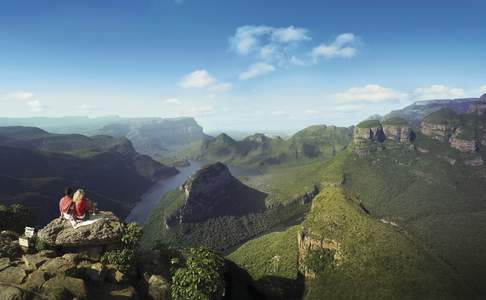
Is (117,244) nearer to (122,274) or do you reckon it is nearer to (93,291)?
(122,274)

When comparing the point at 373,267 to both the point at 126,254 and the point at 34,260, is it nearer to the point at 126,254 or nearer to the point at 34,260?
the point at 126,254

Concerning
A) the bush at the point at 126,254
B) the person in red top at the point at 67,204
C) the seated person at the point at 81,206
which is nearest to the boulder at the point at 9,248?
the person in red top at the point at 67,204

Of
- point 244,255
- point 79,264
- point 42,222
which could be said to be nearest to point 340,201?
point 244,255

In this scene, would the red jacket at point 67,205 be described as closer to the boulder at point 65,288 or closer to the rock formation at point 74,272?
the rock formation at point 74,272

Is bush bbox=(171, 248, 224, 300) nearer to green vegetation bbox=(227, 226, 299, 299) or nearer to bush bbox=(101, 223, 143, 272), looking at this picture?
bush bbox=(101, 223, 143, 272)

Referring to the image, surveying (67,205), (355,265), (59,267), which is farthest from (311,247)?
(59,267)

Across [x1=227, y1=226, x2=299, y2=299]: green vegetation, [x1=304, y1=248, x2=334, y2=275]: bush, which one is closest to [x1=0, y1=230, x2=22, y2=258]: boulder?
[x1=227, y1=226, x2=299, y2=299]: green vegetation
